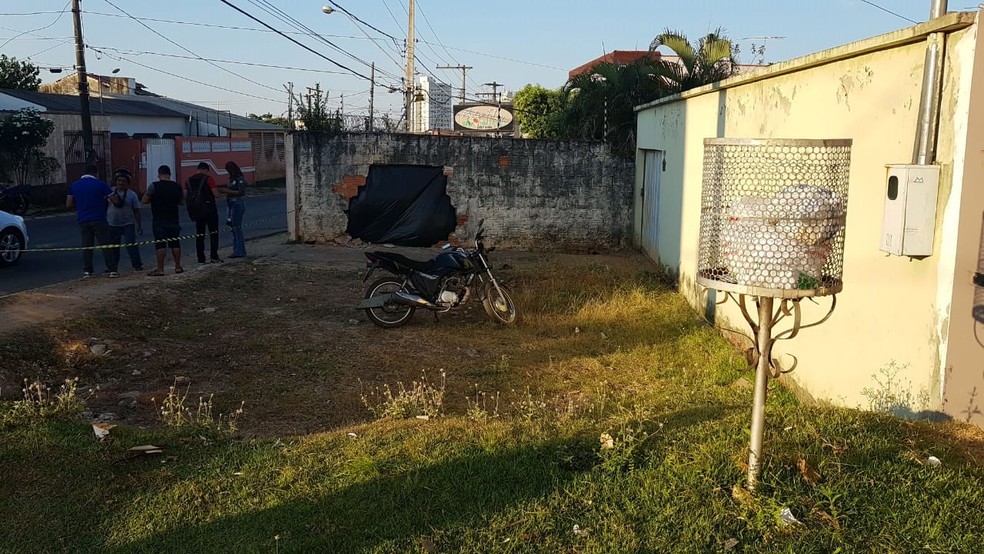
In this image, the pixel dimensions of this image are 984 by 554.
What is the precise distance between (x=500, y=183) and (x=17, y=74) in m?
38.3

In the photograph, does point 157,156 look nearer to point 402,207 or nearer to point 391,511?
point 402,207

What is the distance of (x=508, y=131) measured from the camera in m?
27.7

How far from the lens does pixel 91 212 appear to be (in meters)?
11.0

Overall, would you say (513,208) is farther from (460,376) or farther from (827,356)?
(827,356)

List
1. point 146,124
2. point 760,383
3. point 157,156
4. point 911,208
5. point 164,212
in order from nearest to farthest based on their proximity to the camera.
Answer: point 760,383
point 911,208
point 164,212
point 157,156
point 146,124

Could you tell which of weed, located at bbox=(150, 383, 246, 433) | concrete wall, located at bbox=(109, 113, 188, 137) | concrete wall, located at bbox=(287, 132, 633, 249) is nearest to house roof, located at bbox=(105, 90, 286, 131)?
concrete wall, located at bbox=(109, 113, 188, 137)

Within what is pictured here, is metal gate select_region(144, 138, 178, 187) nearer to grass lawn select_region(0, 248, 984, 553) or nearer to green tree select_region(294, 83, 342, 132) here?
green tree select_region(294, 83, 342, 132)

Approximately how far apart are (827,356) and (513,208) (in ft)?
33.8

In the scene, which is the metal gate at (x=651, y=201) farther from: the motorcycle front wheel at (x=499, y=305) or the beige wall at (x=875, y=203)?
the beige wall at (x=875, y=203)

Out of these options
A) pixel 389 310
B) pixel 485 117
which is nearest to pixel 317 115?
pixel 485 117

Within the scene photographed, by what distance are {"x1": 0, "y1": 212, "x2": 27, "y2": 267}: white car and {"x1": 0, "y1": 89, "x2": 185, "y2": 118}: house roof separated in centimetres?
1669

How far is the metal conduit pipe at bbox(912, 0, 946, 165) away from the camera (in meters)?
4.37

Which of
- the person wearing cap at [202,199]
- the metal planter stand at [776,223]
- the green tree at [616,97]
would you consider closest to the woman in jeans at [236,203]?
the person wearing cap at [202,199]

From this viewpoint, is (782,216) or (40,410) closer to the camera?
(782,216)
